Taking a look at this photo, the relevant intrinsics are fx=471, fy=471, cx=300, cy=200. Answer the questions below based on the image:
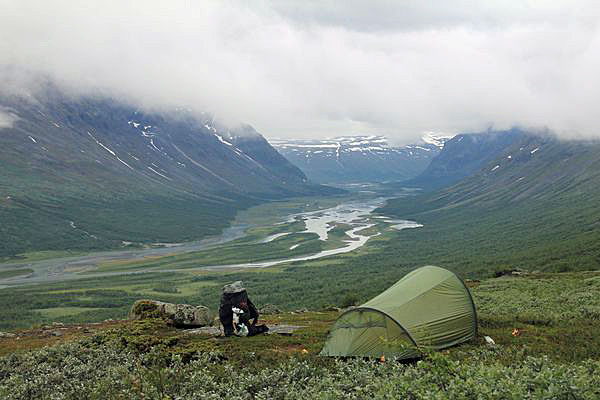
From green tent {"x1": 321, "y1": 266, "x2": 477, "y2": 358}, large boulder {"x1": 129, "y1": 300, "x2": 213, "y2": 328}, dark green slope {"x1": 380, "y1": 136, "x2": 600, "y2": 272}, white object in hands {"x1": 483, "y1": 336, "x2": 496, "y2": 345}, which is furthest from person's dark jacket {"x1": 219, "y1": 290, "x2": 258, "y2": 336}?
dark green slope {"x1": 380, "y1": 136, "x2": 600, "y2": 272}

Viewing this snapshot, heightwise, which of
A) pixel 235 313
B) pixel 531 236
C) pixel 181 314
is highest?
pixel 235 313

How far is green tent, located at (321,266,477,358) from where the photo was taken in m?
20.6

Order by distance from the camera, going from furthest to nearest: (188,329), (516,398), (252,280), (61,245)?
(61,245), (252,280), (188,329), (516,398)

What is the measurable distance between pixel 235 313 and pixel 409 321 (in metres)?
11.5

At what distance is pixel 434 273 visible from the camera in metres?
24.9

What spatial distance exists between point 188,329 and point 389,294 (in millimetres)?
15956

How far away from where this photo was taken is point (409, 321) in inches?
832

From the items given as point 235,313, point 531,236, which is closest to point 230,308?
point 235,313

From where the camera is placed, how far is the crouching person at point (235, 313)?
92.6ft

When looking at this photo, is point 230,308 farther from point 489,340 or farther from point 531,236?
point 531,236

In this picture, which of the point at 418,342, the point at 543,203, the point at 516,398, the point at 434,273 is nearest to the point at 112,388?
the point at 418,342

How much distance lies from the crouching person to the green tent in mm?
7565

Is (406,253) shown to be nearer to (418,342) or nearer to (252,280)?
(252,280)

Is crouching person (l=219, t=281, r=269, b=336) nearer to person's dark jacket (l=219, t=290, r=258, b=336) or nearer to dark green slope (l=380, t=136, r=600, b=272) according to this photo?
person's dark jacket (l=219, t=290, r=258, b=336)
